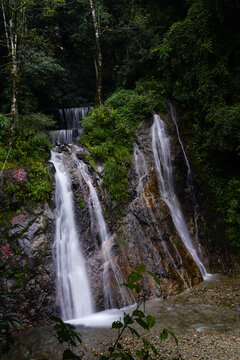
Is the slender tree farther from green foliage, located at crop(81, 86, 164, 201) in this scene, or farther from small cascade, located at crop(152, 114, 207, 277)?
small cascade, located at crop(152, 114, 207, 277)

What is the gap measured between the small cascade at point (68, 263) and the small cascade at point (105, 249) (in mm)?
476

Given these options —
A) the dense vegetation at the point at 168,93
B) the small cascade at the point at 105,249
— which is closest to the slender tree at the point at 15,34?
the dense vegetation at the point at 168,93

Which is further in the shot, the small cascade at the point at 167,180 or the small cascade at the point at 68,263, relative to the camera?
the small cascade at the point at 167,180

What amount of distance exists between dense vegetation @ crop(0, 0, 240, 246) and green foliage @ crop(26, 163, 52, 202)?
2.37 feet

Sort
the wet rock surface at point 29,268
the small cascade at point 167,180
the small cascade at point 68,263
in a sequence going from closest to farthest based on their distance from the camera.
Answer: the wet rock surface at point 29,268, the small cascade at point 68,263, the small cascade at point 167,180

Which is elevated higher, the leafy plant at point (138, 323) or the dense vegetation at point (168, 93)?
the dense vegetation at point (168, 93)

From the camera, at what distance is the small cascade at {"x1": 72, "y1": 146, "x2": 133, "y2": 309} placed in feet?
19.1

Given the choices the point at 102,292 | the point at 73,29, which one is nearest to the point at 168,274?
the point at 102,292

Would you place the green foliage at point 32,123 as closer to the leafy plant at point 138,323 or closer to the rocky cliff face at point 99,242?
the rocky cliff face at point 99,242

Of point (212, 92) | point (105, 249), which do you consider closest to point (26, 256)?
point (105, 249)

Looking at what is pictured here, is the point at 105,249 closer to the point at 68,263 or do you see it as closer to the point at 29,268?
the point at 68,263

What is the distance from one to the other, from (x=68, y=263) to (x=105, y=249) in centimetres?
106

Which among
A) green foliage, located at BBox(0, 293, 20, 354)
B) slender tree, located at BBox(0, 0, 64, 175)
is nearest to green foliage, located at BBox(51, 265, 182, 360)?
green foliage, located at BBox(0, 293, 20, 354)

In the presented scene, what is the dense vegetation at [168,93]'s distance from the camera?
26.7 ft
